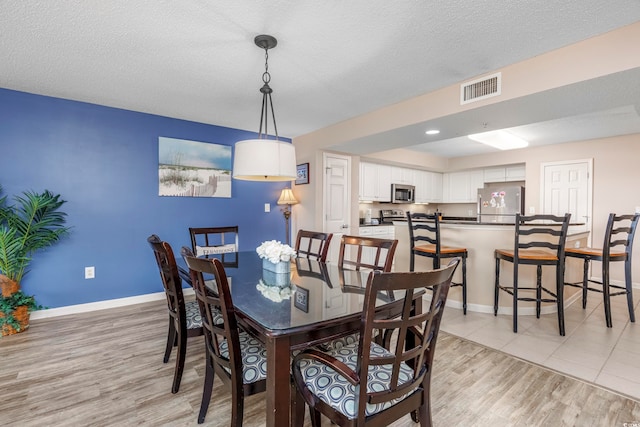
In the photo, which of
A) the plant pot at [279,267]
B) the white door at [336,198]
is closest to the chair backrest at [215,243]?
the plant pot at [279,267]

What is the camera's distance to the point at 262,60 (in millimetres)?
2355

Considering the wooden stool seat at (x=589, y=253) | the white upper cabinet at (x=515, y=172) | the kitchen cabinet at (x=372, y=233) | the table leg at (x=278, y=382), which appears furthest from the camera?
the white upper cabinet at (x=515, y=172)

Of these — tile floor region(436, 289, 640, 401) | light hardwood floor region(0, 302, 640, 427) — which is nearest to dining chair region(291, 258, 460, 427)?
light hardwood floor region(0, 302, 640, 427)

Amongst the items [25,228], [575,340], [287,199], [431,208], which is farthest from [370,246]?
[431,208]

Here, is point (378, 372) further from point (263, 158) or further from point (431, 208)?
point (431, 208)

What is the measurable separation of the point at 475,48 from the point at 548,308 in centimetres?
279

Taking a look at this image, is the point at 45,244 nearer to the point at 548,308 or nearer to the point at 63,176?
the point at 63,176

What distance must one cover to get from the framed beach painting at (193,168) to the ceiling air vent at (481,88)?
3.00 meters

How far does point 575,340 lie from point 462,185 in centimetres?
439

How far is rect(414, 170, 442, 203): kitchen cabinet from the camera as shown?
6.35m

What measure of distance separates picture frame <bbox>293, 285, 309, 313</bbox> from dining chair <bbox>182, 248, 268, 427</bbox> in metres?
0.29

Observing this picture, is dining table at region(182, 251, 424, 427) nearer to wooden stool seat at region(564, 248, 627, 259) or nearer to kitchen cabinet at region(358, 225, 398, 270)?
wooden stool seat at region(564, 248, 627, 259)

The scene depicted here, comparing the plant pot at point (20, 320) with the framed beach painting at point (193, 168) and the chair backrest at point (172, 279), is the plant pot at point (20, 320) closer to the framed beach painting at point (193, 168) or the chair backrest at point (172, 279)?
the framed beach painting at point (193, 168)

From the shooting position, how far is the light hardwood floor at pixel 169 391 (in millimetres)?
1628
